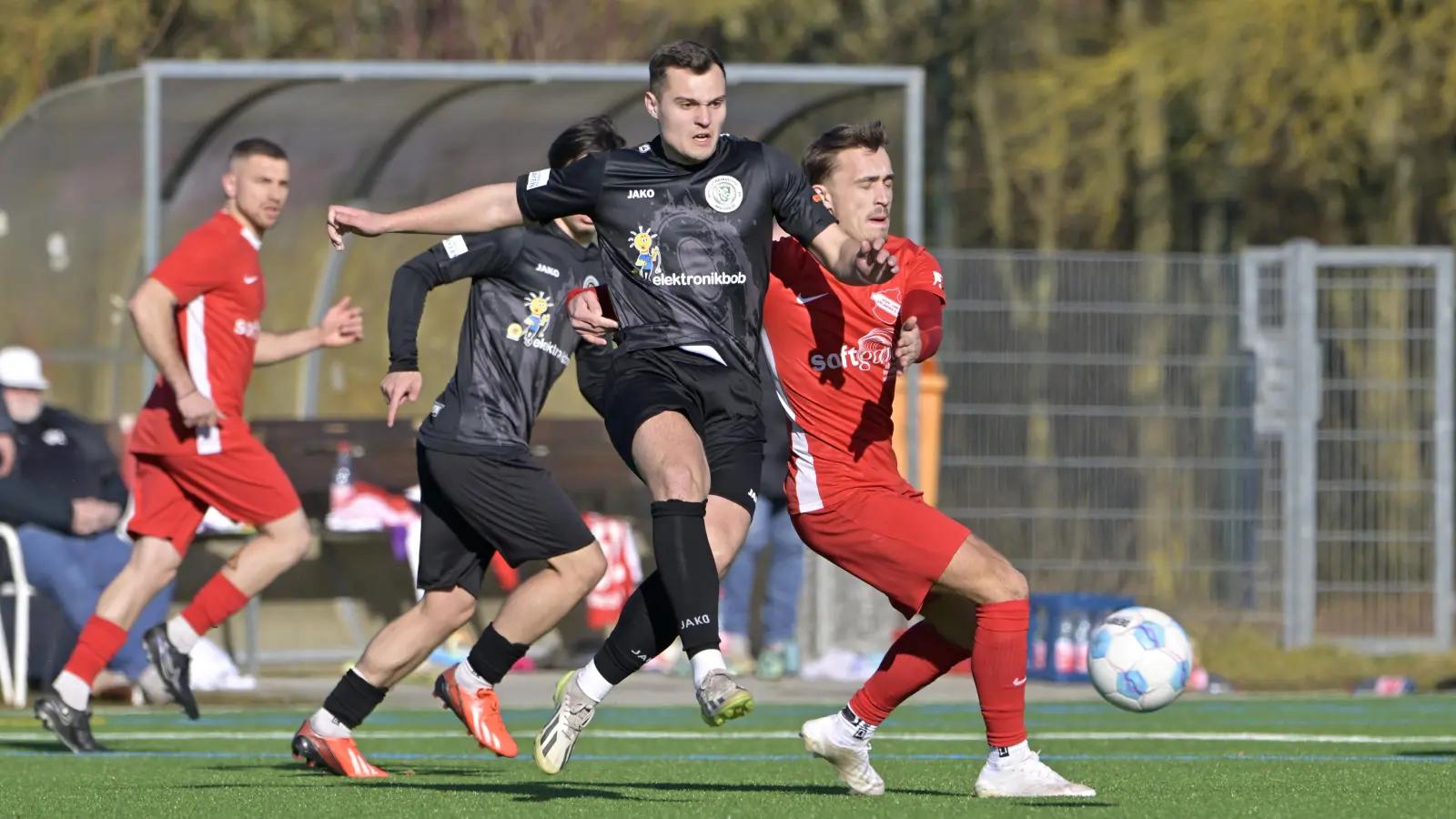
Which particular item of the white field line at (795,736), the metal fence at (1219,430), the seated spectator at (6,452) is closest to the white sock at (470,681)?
the white field line at (795,736)

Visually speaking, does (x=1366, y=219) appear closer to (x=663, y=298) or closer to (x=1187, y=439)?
(x=1187, y=439)

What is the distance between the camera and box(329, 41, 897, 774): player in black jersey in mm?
7102

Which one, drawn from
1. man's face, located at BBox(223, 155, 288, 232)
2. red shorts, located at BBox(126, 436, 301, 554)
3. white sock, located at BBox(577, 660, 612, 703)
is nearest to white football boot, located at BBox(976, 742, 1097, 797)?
white sock, located at BBox(577, 660, 612, 703)

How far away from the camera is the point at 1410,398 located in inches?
643

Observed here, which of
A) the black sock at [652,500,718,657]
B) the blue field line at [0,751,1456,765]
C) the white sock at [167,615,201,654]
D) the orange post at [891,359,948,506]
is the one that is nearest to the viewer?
the black sock at [652,500,718,657]

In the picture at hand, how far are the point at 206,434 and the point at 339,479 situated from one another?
3.80 metres

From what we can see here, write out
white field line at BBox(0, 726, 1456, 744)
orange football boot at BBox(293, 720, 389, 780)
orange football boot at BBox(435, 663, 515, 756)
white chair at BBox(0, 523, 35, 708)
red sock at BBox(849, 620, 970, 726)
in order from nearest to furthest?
1. red sock at BBox(849, 620, 970, 726)
2. orange football boot at BBox(293, 720, 389, 780)
3. orange football boot at BBox(435, 663, 515, 756)
4. white field line at BBox(0, 726, 1456, 744)
5. white chair at BBox(0, 523, 35, 708)

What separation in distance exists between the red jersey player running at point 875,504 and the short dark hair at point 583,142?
0.89m

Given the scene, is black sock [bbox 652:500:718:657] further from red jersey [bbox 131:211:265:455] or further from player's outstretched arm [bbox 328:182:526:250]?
red jersey [bbox 131:211:265:455]

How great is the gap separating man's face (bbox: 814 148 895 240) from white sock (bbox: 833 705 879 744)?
4.68ft

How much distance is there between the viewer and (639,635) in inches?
284

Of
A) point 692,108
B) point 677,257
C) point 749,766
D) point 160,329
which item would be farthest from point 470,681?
point 160,329

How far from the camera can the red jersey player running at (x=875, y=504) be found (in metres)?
7.13

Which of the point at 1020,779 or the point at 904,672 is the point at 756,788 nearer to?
the point at 904,672
